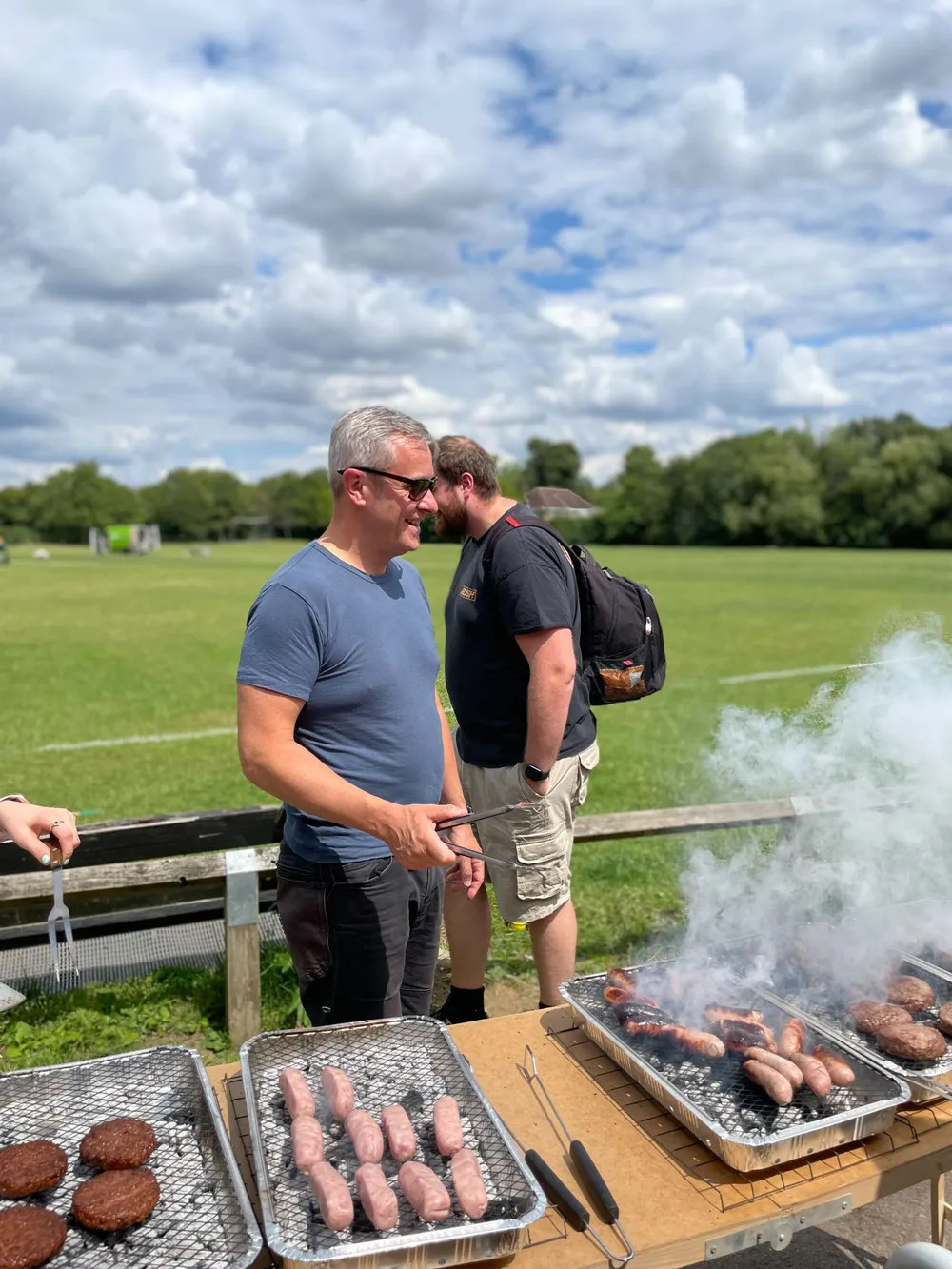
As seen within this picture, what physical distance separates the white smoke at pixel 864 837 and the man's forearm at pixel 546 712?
2.10 ft

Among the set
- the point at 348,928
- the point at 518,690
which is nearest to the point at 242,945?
the point at 348,928

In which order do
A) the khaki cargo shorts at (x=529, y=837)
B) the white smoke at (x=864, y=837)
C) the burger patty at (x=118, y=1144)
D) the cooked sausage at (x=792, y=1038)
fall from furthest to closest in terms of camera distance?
the khaki cargo shorts at (x=529, y=837), the white smoke at (x=864, y=837), the cooked sausage at (x=792, y=1038), the burger patty at (x=118, y=1144)

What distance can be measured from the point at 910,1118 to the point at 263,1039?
1568 millimetres

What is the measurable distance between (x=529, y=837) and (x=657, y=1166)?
5.26 feet

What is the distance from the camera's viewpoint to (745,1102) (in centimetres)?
215

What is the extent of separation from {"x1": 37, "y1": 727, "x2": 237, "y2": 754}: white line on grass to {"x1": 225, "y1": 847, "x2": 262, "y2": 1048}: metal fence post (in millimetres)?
7153

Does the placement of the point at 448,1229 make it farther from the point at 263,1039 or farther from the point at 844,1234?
the point at 844,1234

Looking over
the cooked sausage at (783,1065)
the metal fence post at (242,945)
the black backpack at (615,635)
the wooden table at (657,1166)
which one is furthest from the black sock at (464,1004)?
the cooked sausage at (783,1065)

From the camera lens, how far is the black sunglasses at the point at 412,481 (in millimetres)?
2561

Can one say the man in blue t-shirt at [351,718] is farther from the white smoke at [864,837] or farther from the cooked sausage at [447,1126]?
the white smoke at [864,837]

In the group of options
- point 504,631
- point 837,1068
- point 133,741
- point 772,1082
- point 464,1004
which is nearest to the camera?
point 772,1082

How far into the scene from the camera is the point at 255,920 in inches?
155

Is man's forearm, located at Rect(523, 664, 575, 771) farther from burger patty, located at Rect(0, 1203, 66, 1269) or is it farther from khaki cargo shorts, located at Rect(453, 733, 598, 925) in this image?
burger patty, located at Rect(0, 1203, 66, 1269)

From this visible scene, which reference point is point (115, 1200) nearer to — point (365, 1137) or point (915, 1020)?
point (365, 1137)
